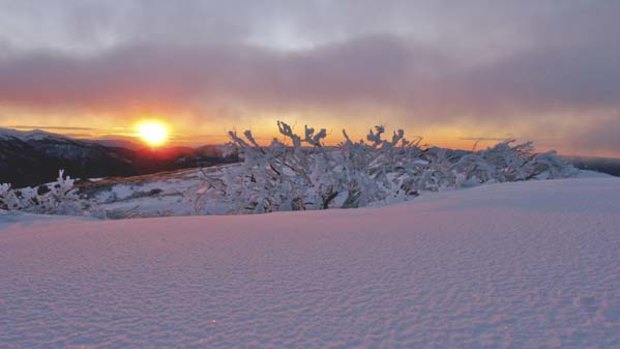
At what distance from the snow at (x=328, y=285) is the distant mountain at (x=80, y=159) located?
2405 inches

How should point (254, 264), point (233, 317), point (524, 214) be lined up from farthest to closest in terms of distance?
point (524, 214), point (254, 264), point (233, 317)

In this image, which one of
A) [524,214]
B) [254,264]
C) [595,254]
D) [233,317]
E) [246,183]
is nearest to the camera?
[233,317]

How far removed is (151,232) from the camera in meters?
4.21

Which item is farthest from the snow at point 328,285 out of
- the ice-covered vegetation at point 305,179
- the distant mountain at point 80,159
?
the distant mountain at point 80,159

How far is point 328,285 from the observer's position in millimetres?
2404

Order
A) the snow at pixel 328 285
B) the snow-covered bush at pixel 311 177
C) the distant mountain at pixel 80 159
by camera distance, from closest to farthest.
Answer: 1. the snow at pixel 328 285
2. the snow-covered bush at pixel 311 177
3. the distant mountain at pixel 80 159

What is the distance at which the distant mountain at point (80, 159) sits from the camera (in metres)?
65.8

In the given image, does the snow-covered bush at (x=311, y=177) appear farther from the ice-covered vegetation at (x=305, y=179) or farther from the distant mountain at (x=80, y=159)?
the distant mountain at (x=80, y=159)

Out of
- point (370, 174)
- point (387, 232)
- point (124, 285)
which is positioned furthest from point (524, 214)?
point (370, 174)

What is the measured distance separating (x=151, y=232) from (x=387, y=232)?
2.39 meters

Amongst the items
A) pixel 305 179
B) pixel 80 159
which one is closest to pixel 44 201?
pixel 305 179

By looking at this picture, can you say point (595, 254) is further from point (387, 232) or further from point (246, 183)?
point (246, 183)

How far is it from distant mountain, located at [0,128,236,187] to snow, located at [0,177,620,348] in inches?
2405

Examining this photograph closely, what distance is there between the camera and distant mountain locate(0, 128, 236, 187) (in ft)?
216
